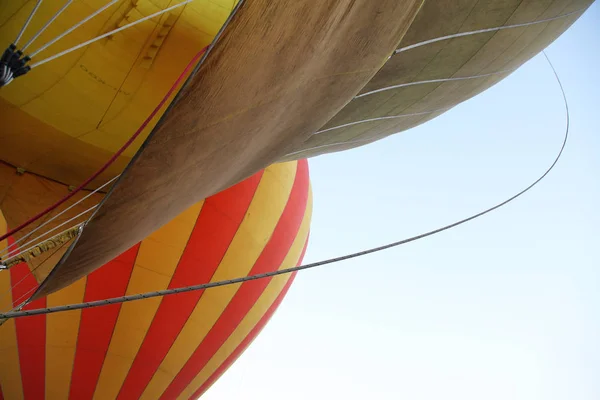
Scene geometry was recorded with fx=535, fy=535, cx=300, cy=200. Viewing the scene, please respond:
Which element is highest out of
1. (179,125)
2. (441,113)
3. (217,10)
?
(441,113)

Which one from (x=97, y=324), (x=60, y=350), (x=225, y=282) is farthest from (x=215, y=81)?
(x=60, y=350)

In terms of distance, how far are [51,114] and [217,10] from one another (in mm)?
1392

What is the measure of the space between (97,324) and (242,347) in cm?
208

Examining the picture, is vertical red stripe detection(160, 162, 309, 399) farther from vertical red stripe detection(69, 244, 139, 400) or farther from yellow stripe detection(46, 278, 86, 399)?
yellow stripe detection(46, 278, 86, 399)

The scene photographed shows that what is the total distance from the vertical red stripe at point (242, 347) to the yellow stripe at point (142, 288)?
1359 mm

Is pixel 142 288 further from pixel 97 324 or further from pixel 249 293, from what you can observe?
pixel 249 293

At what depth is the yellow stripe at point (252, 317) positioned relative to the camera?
20.2ft

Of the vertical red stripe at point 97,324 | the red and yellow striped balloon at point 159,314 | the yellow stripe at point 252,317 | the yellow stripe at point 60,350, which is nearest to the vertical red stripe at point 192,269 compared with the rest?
the red and yellow striped balloon at point 159,314

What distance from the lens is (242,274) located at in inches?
227

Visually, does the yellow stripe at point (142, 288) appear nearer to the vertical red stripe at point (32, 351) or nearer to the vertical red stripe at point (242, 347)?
the vertical red stripe at point (32, 351)

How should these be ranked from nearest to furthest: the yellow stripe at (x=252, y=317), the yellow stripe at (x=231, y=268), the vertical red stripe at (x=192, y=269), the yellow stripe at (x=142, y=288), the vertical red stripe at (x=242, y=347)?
the yellow stripe at (x=142, y=288) < the vertical red stripe at (x=192, y=269) < the yellow stripe at (x=231, y=268) < the yellow stripe at (x=252, y=317) < the vertical red stripe at (x=242, y=347)

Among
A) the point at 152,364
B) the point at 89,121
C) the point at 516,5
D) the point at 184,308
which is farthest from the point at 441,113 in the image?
the point at 152,364

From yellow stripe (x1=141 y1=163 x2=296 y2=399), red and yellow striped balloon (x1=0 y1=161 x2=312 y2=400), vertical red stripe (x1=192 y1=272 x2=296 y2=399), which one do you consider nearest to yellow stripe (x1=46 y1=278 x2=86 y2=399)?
red and yellow striped balloon (x1=0 y1=161 x2=312 y2=400)

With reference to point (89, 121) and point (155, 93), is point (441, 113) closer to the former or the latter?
point (155, 93)
